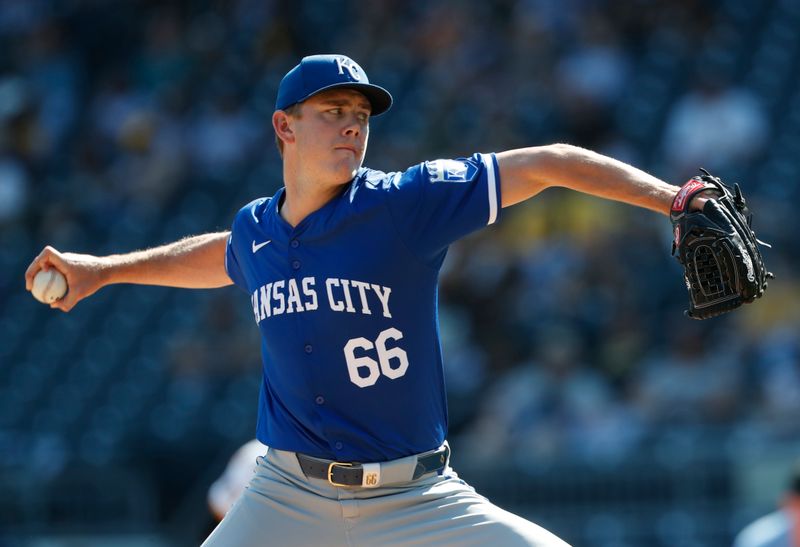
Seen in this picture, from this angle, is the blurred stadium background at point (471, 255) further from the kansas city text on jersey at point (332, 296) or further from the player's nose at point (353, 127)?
the player's nose at point (353, 127)

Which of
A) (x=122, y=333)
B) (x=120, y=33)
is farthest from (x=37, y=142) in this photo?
(x=122, y=333)

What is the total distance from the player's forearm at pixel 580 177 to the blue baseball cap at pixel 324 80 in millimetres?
503

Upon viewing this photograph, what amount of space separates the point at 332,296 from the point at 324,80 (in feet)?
2.24

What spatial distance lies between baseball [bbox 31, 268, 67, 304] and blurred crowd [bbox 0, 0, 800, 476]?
468cm

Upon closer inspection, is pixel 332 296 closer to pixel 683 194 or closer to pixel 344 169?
pixel 344 169

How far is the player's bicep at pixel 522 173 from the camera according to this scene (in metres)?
3.89

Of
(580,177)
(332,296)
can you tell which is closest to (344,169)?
(332,296)

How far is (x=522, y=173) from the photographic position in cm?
394

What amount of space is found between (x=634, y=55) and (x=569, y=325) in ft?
10.1

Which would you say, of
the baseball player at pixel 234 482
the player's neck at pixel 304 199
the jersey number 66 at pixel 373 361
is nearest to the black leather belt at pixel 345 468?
the jersey number 66 at pixel 373 361

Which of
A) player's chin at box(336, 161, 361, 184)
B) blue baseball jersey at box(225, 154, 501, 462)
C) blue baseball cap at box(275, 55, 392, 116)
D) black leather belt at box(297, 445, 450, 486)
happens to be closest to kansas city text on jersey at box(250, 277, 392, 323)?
blue baseball jersey at box(225, 154, 501, 462)

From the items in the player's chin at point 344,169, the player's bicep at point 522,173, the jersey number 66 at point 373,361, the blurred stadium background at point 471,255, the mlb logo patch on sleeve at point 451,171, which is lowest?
the jersey number 66 at point 373,361

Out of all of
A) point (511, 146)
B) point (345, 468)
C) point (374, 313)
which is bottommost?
point (345, 468)

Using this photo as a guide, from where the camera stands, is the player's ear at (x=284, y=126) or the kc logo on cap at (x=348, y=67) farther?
the player's ear at (x=284, y=126)
